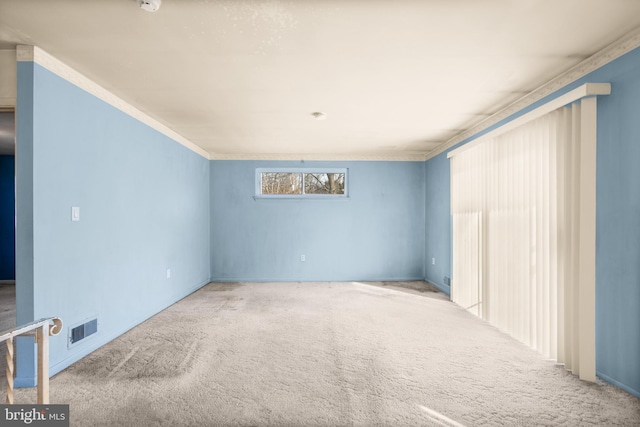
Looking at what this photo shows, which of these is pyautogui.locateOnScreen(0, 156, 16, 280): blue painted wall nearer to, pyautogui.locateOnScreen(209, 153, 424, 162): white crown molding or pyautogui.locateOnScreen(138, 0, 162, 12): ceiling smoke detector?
pyautogui.locateOnScreen(209, 153, 424, 162): white crown molding

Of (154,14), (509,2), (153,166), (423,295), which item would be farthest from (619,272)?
(153,166)

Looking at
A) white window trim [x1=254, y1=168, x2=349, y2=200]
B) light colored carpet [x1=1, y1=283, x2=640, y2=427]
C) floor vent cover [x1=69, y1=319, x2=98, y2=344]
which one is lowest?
light colored carpet [x1=1, y1=283, x2=640, y2=427]

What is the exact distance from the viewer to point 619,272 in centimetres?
219

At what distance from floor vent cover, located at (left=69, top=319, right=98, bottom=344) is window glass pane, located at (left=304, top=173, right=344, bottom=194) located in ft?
13.1

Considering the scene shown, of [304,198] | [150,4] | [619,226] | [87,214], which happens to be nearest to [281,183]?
[304,198]

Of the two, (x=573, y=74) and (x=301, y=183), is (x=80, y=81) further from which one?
(x=573, y=74)

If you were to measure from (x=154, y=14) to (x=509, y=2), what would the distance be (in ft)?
6.74

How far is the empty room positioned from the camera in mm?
1941

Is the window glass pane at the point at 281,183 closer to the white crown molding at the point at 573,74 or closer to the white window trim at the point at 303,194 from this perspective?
the white window trim at the point at 303,194

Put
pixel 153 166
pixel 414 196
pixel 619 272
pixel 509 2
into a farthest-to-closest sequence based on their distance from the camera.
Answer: pixel 414 196 → pixel 153 166 → pixel 619 272 → pixel 509 2

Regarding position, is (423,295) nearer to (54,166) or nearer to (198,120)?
(198,120)

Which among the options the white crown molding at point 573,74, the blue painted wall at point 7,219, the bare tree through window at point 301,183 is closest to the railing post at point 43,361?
the white crown molding at point 573,74

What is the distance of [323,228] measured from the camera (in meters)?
6.05

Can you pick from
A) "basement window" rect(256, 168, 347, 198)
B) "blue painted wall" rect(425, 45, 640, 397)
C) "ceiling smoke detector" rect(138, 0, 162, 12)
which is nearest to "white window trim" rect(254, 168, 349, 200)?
"basement window" rect(256, 168, 347, 198)
